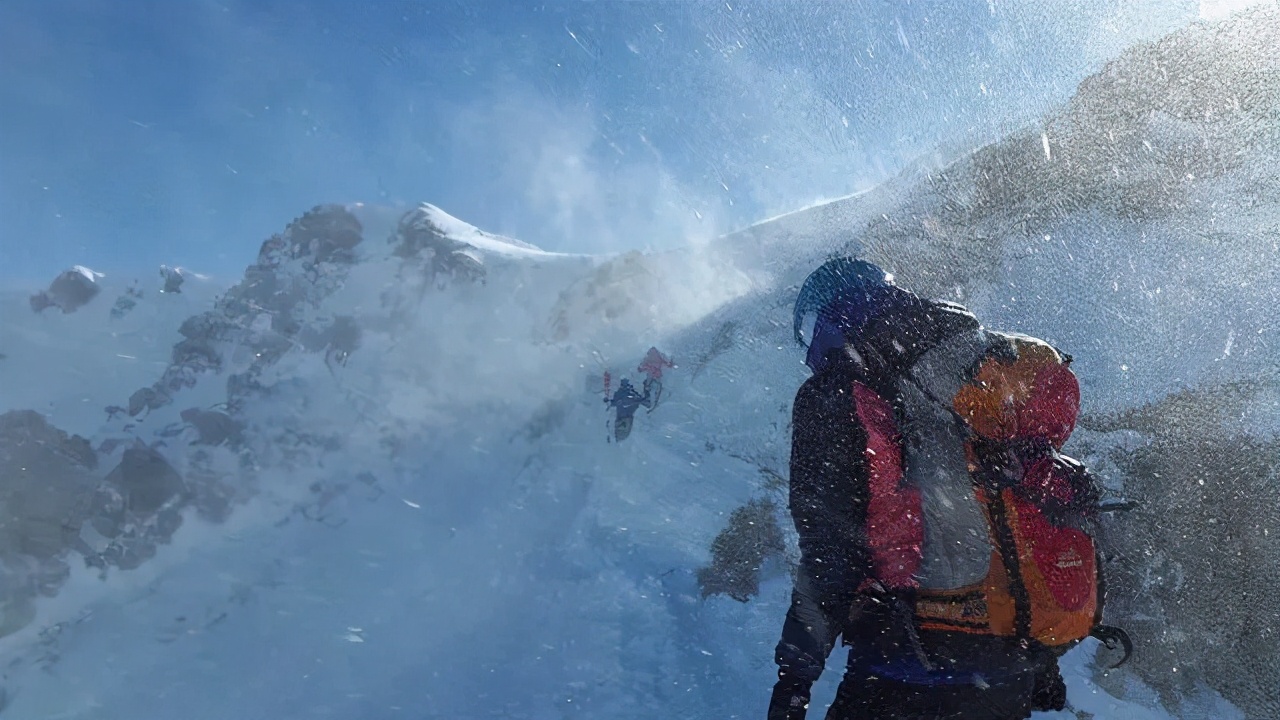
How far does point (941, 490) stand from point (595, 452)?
17.0 meters

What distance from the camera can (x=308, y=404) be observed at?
1262 inches

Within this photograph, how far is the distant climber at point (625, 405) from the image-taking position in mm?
18422

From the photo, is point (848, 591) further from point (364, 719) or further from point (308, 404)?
point (308, 404)

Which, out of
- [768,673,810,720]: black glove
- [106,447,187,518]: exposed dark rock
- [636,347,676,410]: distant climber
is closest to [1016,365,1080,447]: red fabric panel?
[768,673,810,720]: black glove

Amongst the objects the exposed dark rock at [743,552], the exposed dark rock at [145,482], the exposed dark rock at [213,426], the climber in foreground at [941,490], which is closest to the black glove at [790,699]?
the climber in foreground at [941,490]

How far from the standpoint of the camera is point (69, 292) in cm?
4841

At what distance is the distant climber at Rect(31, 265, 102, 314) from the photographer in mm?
47094

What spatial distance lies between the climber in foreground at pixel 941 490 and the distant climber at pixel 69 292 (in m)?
61.9

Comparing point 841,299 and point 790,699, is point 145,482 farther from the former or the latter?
point 841,299

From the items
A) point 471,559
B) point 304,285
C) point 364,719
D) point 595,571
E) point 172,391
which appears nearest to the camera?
point 364,719

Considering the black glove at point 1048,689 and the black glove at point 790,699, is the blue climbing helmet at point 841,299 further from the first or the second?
the black glove at point 1048,689

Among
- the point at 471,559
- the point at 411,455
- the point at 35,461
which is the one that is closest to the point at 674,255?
the point at 411,455

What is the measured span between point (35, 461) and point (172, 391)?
8138 millimetres

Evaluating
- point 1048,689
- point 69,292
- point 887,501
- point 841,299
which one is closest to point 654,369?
point 1048,689
